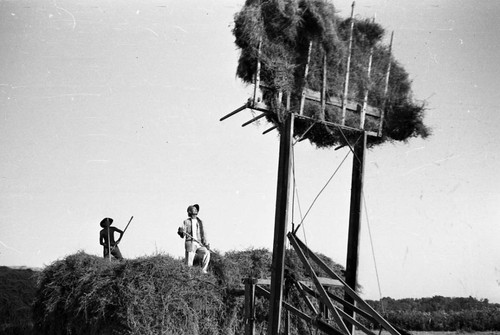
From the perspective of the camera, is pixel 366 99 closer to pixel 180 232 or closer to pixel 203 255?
pixel 203 255

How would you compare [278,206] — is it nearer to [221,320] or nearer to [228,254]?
[221,320]

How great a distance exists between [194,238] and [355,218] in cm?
346

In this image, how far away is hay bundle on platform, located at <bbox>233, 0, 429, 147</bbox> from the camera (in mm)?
7984

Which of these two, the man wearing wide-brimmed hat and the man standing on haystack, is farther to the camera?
the man wearing wide-brimmed hat

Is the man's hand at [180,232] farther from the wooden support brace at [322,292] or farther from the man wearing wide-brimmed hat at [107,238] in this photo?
the wooden support brace at [322,292]

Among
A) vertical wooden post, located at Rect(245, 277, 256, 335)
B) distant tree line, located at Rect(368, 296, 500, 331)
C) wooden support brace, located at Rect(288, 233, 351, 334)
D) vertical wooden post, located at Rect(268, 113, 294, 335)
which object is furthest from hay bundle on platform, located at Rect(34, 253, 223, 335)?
distant tree line, located at Rect(368, 296, 500, 331)

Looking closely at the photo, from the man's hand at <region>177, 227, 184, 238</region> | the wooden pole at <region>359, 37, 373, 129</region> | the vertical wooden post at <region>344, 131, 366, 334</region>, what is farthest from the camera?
the man's hand at <region>177, 227, 184, 238</region>

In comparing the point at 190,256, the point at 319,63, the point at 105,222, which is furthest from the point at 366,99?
the point at 105,222

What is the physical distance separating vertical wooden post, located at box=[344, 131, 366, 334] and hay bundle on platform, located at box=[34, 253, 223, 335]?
2258 millimetres

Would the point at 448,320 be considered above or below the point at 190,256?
below

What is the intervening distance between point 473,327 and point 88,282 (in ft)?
36.7

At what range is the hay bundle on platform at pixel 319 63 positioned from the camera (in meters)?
7.98

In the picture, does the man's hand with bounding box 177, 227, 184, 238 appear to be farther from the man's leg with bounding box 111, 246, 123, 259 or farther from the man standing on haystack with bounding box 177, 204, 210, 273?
the man's leg with bounding box 111, 246, 123, 259

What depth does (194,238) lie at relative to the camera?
11.1 metres
